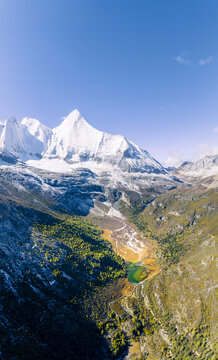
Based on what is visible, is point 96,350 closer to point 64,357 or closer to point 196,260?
point 64,357

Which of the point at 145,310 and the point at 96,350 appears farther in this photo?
the point at 145,310

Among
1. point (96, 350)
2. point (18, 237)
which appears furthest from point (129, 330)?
point (18, 237)

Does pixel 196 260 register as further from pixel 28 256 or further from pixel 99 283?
pixel 28 256

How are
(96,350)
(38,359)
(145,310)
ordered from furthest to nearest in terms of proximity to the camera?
(145,310)
(96,350)
(38,359)

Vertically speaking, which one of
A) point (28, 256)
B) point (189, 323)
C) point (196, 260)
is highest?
point (196, 260)

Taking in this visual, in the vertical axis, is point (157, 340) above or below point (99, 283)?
above

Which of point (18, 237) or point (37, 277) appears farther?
point (18, 237)

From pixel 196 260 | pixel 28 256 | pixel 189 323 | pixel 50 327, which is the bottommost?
pixel 50 327

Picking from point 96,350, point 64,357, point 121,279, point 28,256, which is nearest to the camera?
point 64,357

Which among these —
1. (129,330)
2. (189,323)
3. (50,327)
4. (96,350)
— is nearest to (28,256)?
(50,327)
